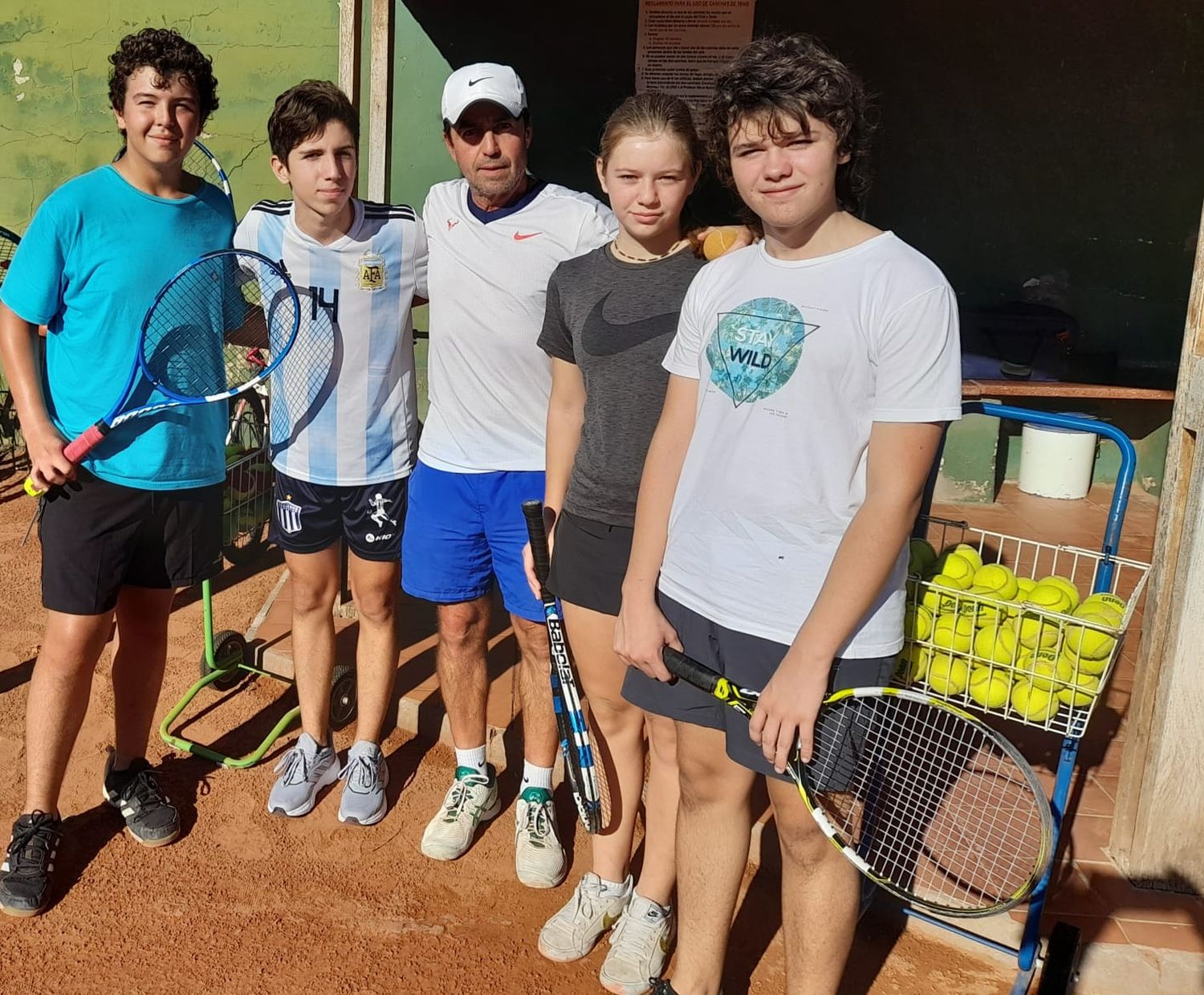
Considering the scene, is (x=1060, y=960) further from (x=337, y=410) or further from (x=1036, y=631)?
(x=337, y=410)

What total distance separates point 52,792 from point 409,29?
484 cm

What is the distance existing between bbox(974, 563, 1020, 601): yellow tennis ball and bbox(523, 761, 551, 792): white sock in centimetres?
146

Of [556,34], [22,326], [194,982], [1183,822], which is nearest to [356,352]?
[22,326]

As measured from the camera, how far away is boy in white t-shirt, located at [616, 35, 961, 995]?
80.6 inches

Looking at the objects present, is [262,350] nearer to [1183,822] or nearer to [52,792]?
[52,792]

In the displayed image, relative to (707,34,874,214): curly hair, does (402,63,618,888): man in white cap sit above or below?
below

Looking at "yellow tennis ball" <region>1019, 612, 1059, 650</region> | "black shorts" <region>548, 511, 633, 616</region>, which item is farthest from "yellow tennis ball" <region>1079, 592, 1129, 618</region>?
"black shorts" <region>548, 511, 633, 616</region>

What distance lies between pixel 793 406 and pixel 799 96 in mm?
570

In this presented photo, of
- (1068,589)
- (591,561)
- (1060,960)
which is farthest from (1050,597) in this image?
(591,561)

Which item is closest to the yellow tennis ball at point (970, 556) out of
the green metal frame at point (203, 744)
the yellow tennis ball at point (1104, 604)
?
the yellow tennis ball at point (1104, 604)

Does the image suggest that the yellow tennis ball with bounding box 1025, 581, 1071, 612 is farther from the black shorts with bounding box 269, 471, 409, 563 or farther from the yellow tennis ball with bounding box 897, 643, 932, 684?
the black shorts with bounding box 269, 471, 409, 563

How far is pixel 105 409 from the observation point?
3.17m

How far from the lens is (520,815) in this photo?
11.3ft

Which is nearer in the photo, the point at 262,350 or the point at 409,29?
the point at 262,350
